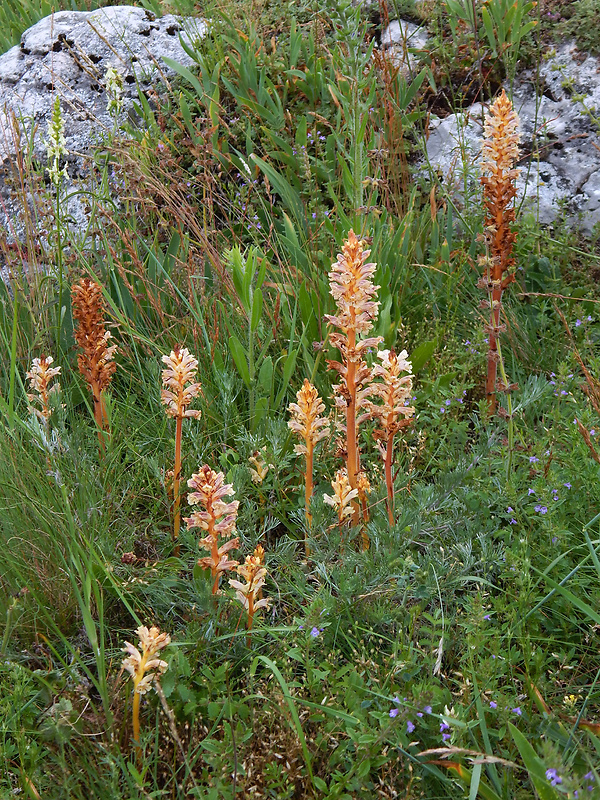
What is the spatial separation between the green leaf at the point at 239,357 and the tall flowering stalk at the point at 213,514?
727 millimetres

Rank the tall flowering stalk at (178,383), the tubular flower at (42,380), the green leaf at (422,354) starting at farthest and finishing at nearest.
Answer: the green leaf at (422,354) < the tubular flower at (42,380) < the tall flowering stalk at (178,383)

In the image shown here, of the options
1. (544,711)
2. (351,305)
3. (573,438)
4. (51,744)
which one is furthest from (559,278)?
(51,744)

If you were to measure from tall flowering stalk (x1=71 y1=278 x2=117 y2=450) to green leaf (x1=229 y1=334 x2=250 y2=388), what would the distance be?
0.38 m

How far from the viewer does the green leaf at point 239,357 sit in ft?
7.15

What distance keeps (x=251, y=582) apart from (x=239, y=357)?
2.90ft

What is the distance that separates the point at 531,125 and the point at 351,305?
2.68 m

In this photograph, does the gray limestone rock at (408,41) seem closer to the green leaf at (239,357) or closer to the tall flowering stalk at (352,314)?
the green leaf at (239,357)

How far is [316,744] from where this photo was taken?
136 centimetres

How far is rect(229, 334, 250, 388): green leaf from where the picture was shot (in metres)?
2.18

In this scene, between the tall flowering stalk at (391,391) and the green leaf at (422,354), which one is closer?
the tall flowering stalk at (391,391)

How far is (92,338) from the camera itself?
199 cm

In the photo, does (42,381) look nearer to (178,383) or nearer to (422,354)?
(178,383)

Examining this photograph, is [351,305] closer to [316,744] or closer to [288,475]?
[288,475]

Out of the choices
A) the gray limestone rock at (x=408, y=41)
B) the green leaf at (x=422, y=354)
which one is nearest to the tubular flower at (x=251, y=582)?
the green leaf at (x=422, y=354)
